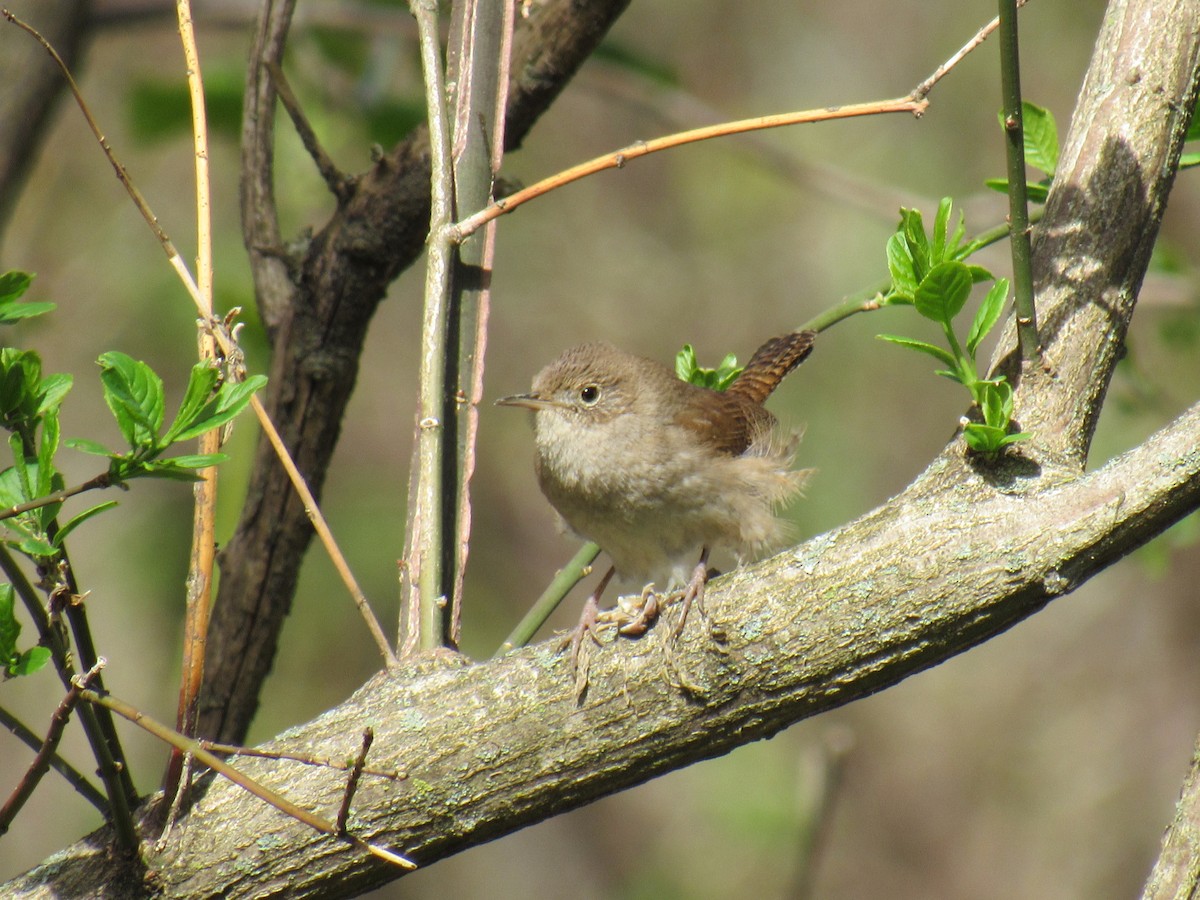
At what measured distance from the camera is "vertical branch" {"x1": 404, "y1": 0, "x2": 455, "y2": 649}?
200 cm

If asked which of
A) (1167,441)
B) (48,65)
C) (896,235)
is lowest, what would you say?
(1167,441)

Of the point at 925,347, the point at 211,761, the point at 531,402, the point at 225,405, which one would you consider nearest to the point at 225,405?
the point at 225,405

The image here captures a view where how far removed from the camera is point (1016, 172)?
170 centimetres

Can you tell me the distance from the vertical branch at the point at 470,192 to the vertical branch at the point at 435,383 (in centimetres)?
4

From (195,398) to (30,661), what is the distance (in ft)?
1.36

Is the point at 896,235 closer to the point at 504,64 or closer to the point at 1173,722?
the point at 504,64

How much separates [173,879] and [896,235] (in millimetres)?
1497

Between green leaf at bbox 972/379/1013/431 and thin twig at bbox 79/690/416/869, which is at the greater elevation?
green leaf at bbox 972/379/1013/431

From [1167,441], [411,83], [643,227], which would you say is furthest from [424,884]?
[1167,441]

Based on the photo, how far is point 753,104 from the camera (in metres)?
9.01

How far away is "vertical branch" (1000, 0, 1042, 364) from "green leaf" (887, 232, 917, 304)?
0.53ft

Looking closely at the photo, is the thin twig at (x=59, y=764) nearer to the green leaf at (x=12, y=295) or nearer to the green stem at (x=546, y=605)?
the green leaf at (x=12, y=295)

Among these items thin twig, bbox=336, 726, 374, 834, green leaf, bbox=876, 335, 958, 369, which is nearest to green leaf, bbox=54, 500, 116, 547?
thin twig, bbox=336, 726, 374, 834

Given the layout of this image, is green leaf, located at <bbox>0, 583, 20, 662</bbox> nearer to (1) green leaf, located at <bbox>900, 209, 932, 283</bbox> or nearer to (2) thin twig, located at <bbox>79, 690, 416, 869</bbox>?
(2) thin twig, located at <bbox>79, 690, 416, 869</bbox>
